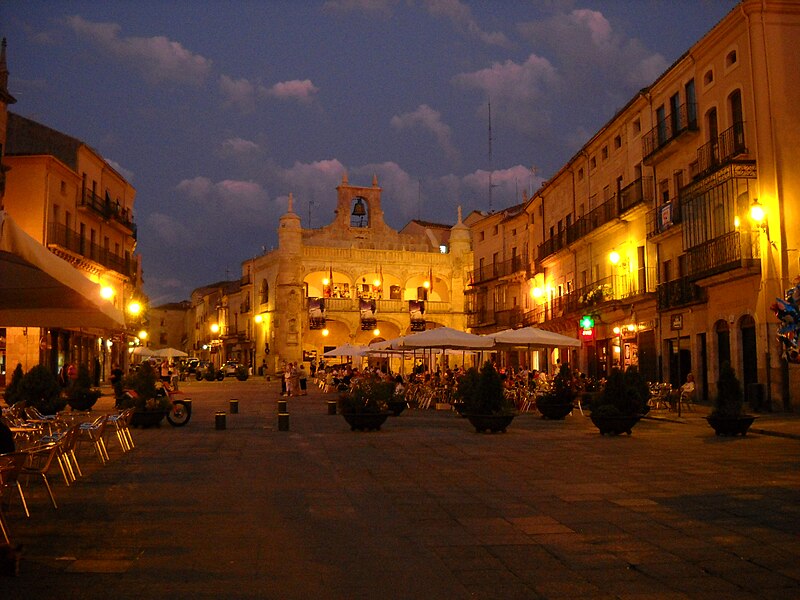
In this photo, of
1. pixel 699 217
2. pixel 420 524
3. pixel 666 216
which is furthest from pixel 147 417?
pixel 666 216

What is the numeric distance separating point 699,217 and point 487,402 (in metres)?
12.0

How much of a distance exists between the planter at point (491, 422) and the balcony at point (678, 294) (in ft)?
39.0

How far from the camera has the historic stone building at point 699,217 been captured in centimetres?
2234

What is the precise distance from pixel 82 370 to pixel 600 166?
951 inches

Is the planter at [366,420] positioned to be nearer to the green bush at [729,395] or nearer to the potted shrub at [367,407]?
the potted shrub at [367,407]

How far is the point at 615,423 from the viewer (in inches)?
625

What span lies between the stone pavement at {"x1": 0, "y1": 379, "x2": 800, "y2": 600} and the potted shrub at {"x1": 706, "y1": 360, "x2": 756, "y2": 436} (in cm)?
195

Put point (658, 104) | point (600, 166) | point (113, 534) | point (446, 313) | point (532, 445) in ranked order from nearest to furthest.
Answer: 1. point (113, 534)
2. point (532, 445)
3. point (658, 104)
4. point (600, 166)
5. point (446, 313)

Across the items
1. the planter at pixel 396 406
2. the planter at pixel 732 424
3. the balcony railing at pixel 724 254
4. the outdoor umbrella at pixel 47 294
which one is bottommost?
the planter at pixel 732 424

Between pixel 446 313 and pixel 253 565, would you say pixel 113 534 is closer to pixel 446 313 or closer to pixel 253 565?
pixel 253 565

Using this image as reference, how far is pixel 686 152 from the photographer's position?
27.7 m

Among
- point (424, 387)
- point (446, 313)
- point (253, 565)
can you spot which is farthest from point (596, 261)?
point (253, 565)

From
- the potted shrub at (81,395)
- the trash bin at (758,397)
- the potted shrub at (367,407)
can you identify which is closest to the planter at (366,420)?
the potted shrub at (367,407)

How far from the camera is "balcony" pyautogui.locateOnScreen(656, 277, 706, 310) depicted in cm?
2659
